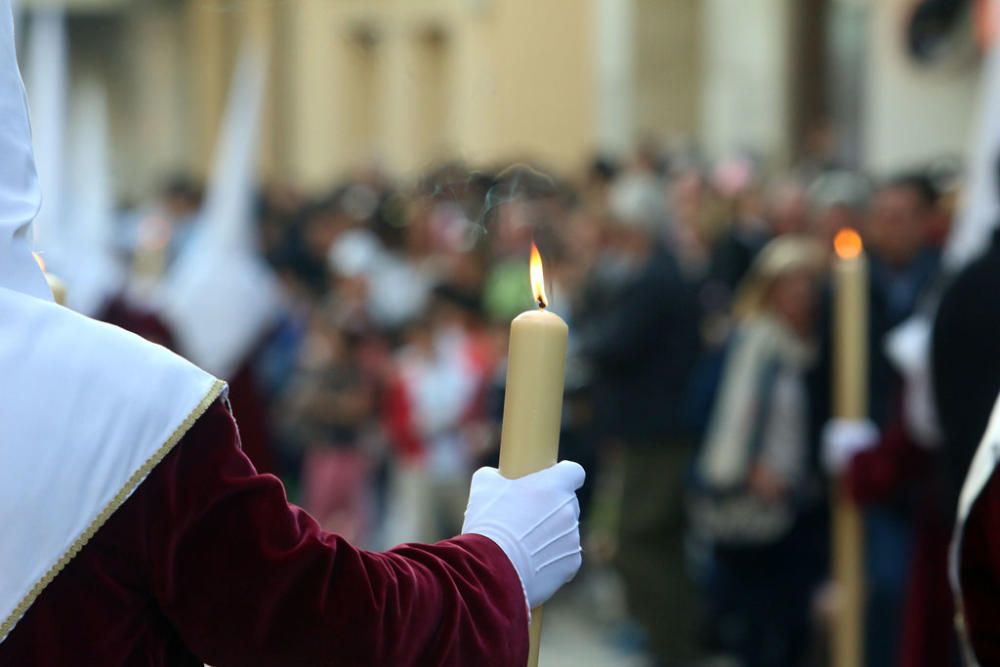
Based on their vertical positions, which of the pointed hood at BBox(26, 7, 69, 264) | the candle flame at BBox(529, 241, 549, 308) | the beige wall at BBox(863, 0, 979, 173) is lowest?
the beige wall at BBox(863, 0, 979, 173)

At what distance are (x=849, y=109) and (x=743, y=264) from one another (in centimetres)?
563

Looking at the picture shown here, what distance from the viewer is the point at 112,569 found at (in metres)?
1.89

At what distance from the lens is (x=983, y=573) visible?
2.58 meters

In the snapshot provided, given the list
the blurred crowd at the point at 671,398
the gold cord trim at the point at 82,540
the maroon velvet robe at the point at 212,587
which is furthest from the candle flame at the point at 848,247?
the gold cord trim at the point at 82,540

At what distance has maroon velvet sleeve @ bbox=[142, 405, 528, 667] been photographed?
1.88 metres

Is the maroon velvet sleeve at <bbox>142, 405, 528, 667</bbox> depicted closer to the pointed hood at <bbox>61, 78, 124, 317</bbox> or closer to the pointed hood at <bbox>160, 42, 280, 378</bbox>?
the pointed hood at <bbox>61, 78, 124, 317</bbox>

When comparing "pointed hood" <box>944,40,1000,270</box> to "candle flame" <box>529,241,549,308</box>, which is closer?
"candle flame" <box>529,241,549,308</box>

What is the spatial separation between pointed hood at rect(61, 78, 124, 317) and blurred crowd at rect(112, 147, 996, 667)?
2.52 feet

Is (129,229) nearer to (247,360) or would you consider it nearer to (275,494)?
(247,360)

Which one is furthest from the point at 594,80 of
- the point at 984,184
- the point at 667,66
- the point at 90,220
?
the point at 984,184

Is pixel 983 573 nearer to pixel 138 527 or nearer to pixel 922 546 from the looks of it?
pixel 138 527

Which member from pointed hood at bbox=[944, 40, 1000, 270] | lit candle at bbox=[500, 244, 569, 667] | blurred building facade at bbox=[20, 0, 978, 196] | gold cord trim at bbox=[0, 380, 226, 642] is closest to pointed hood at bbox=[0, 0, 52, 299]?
gold cord trim at bbox=[0, 380, 226, 642]

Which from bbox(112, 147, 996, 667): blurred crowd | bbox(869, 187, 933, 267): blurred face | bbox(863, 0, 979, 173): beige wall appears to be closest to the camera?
bbox(112, 147, 996, 667): blurred crowd

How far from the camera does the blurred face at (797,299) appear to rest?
616cm
